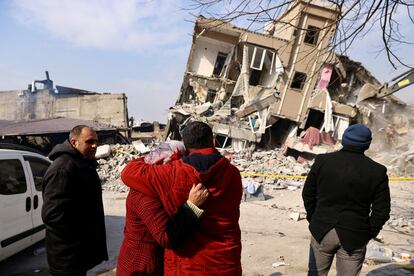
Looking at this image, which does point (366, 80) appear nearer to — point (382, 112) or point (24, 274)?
point (382, 112)

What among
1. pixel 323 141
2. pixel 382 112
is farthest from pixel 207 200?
pixel 382 112

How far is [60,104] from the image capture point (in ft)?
92.6

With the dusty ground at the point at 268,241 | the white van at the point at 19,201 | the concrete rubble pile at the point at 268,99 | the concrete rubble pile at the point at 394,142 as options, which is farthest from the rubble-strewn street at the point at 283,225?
the concrete rubble pile at the point at 394,142

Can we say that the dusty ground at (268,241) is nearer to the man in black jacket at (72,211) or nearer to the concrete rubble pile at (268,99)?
the man in black jacket at (72,211)

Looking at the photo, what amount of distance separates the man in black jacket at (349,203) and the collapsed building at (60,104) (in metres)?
24.0

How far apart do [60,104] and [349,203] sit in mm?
28834

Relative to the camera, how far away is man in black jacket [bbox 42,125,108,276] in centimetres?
250

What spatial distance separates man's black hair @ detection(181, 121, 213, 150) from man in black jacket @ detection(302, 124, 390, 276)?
4.02 ft

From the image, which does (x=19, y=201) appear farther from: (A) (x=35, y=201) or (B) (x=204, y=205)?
(B) (x=204, y=205)

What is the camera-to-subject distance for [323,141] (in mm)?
18984

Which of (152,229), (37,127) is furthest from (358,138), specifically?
(37,127)

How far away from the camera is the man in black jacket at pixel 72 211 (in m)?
2.50

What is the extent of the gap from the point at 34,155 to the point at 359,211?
401 cm

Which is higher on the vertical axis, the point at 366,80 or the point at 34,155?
the point at 366,80
